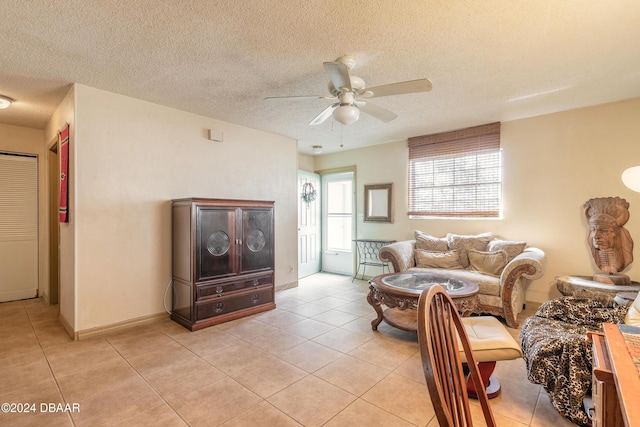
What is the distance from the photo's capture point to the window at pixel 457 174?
168 inches

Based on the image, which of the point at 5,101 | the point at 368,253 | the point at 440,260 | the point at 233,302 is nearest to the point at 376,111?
the point at 440,260

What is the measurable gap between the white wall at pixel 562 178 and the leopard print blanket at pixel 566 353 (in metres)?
1.68

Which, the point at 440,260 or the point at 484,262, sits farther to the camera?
the point at 440,260

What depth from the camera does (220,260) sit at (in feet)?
11.5

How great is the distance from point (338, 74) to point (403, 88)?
1.66ft

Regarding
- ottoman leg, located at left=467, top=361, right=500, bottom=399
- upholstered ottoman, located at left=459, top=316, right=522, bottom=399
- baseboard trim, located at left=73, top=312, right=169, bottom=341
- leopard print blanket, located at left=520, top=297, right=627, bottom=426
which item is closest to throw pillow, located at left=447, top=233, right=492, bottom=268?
leopard print blanket, located at left=520, top=297, right=627, bottom=426

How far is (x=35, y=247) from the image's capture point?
4.45m

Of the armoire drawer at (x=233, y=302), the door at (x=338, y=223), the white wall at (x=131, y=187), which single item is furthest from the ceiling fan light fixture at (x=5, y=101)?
the door at (x=338, y=223)

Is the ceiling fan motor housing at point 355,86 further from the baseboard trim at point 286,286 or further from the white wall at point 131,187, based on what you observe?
the baseboard trim at point 286,286

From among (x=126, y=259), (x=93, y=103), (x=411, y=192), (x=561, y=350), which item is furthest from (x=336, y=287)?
(x=93, y=103)

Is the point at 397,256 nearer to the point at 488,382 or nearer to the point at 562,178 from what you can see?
the point at 488,382

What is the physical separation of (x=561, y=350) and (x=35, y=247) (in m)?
6.14

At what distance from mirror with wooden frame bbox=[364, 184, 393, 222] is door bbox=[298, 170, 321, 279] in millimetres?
1126

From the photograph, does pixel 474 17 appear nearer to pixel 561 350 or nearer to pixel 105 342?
pixel 561 350
